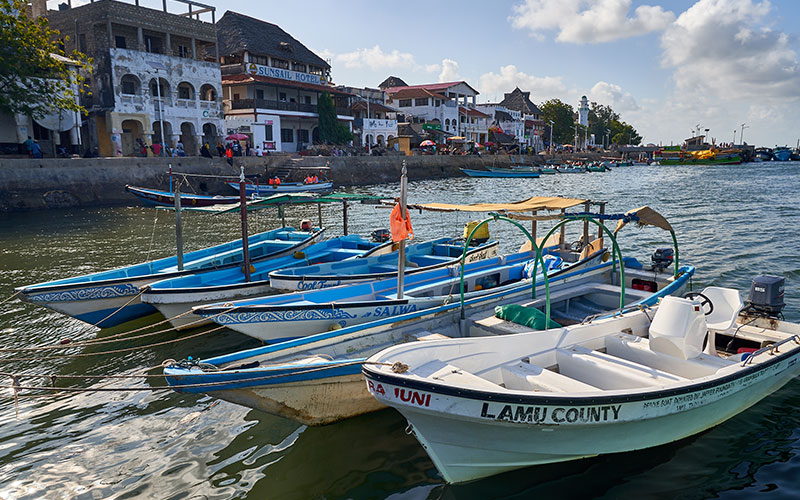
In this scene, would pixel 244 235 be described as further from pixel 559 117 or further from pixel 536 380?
pixel 559 117

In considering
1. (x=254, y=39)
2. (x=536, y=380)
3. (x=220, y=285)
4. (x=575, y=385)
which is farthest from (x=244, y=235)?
(x=254, y=39)

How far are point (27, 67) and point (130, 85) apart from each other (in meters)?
8.76

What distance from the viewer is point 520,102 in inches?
3578

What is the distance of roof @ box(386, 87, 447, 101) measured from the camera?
217 feet

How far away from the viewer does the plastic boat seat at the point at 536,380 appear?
5.79 meters

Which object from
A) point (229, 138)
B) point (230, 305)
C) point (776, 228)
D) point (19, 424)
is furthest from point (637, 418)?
point (229, 138)

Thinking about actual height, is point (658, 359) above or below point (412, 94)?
below

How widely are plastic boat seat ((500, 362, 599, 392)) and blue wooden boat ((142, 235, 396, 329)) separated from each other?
520 cm

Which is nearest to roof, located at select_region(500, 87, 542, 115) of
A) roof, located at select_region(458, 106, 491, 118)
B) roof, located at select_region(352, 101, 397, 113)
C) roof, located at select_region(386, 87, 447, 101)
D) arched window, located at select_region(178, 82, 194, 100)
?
roof, located at select_region(458, 106, 491, 118)

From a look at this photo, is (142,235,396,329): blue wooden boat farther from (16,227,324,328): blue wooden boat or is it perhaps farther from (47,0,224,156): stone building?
(47,0,224,156): stone building

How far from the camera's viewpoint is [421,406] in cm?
505

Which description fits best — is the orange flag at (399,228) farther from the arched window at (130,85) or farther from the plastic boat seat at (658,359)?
the arched window at (130,85)

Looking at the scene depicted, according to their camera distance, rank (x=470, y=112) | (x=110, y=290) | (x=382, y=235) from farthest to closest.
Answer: (x=470, y=112) < (x=382, y=235) < (x=110, y=290)

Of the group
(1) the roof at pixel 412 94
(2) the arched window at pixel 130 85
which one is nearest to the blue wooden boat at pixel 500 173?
(1) the roof at pixel 412 94
